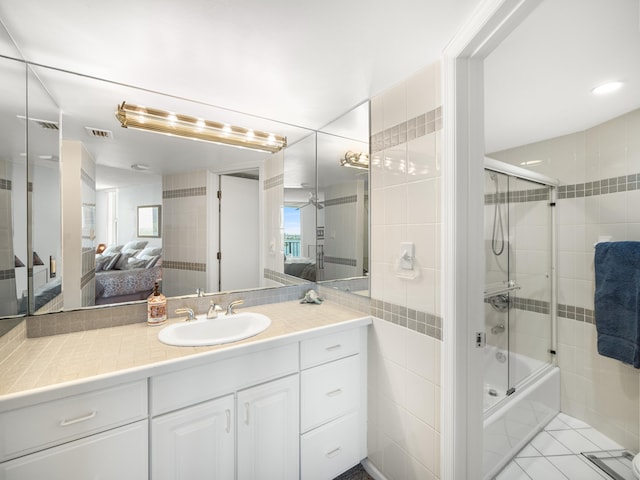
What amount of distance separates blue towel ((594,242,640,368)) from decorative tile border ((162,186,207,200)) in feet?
8.70

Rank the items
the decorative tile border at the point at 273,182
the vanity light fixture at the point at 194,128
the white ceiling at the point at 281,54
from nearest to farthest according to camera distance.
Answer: the white ceiling at the point at 281,54 → the vanity light fixture at the point at 194,128 → the decorative tile border at the point at 273,182

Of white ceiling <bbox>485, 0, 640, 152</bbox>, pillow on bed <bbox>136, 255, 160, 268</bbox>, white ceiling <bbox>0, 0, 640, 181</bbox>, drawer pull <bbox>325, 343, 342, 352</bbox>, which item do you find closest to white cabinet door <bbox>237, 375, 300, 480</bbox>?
drawer pull <bbox>325, 343, 342, 352</bbox>

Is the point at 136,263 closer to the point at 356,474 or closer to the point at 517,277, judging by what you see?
the point at 356,474

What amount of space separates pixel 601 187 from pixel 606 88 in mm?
769

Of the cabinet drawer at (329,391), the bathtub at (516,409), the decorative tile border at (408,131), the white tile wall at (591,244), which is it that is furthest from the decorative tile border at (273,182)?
the white tile wall at (591,244)

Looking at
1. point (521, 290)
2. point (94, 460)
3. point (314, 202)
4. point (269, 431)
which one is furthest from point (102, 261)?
point (521, 290)

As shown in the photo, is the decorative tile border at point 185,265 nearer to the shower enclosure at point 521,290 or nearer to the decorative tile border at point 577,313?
the shower enclosure at point 521,290

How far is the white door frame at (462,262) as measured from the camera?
1059 mm

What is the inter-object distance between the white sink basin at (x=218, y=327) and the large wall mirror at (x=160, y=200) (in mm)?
239

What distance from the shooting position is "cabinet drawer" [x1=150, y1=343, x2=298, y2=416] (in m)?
0.99

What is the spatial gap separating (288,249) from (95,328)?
3.85ft

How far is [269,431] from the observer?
1.20 metres

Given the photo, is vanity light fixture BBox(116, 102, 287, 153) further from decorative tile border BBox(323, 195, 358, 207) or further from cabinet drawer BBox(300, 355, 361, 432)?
cabinet drawer BBox(300, 355, 361, 432)

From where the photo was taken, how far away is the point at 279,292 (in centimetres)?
189
